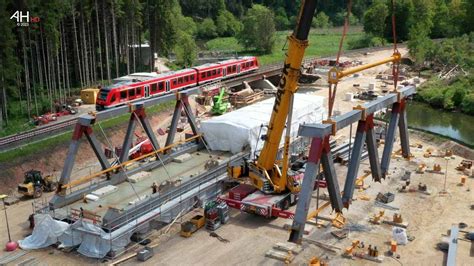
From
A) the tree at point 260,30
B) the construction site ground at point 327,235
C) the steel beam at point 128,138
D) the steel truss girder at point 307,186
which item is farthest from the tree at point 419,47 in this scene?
the steel truss girder at point 307,186

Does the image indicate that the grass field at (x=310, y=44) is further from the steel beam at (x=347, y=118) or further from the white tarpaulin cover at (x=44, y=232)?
the white tarpaulin cover at (x=44, y=232)

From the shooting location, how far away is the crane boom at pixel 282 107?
20.8 m

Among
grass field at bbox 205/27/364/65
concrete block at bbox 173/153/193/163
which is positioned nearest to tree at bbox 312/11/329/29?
grass field at bbox 205/27/364/65

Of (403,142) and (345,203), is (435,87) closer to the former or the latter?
(403,142)

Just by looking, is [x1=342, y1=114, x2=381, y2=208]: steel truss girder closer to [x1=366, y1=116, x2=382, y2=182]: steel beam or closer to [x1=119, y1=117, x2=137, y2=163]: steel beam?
[x1=366, y1=116, x2=382, y2=182]: steel beam

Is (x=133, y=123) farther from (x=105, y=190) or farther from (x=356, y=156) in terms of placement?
(x=356, y=156)

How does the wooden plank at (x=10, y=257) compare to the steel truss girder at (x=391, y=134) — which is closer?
the wooden plank at (x=10, y=257)

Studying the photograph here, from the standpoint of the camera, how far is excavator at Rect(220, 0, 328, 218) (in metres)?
21.2

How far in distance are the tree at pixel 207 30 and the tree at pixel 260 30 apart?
24.7 metres

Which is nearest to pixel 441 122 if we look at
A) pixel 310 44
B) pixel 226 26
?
pixel 310 44

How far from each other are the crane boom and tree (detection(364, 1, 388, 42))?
80198 mm

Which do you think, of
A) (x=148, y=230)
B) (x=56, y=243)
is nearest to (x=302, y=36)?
(x=148, y=230)

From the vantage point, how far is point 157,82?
4162cm

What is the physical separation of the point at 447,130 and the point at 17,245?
39.2 meters
